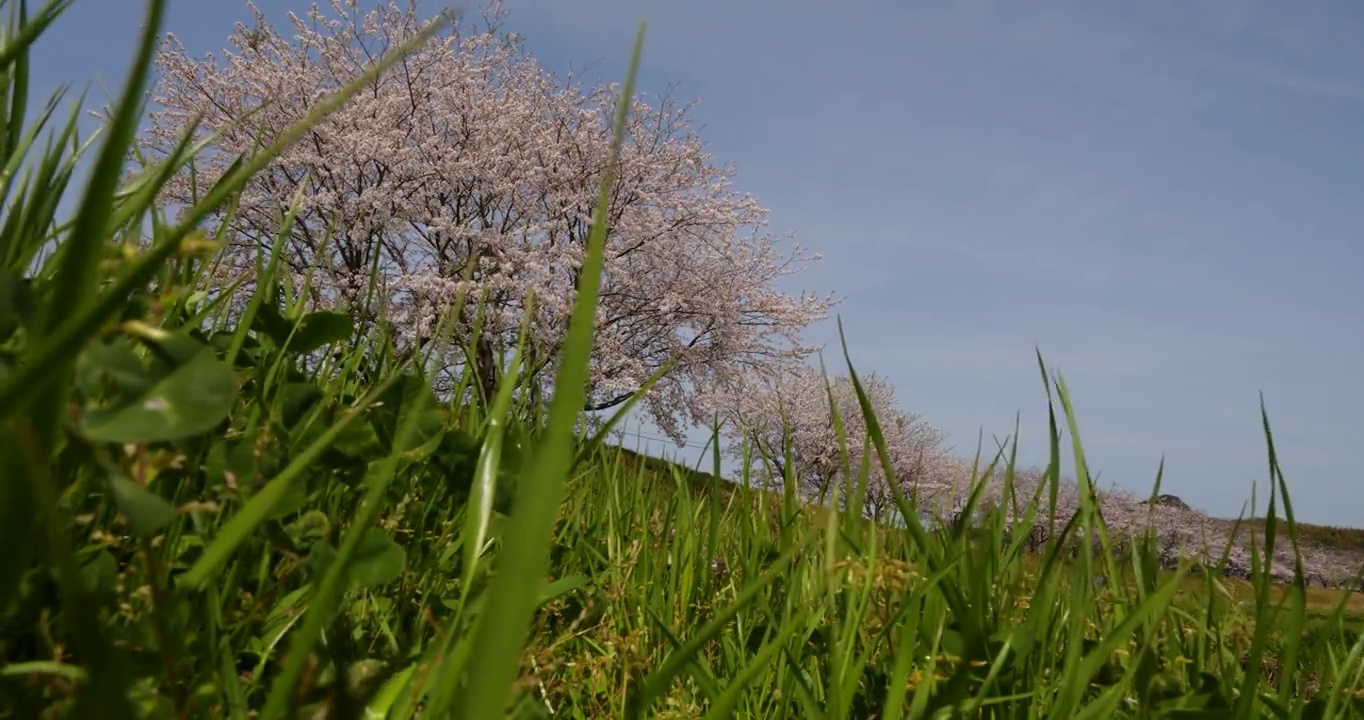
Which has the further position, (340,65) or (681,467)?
(340,65)

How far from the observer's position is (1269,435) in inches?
39.3

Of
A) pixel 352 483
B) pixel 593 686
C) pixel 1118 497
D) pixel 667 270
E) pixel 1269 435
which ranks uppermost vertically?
pixel 667 270

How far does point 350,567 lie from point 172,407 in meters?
0.35

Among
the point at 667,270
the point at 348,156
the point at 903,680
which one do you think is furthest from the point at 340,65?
the point at 903,680

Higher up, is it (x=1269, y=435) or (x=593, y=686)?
(x=1269, y=435)

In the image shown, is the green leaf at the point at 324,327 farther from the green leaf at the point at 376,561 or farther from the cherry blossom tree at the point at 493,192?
the cherry blossom tree at the point at 493,192

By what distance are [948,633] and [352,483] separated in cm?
71

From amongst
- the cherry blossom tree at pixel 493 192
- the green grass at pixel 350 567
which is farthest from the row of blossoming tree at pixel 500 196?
the green grass at pixel 350 567

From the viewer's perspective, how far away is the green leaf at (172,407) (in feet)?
1.65

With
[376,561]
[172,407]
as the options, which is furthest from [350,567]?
[172,407]

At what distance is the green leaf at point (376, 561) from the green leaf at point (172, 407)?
325 mm

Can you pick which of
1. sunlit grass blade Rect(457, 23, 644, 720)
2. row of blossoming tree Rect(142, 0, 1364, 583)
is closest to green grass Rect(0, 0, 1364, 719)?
sunlit grass blade Rect(457, 23, 644, 720)

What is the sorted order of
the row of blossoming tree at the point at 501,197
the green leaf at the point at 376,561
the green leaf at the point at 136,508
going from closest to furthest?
the green leaf at the point at 136,508 < the green leaf at the point at 376,561 < the row of blossoming tree at the point at 501,197

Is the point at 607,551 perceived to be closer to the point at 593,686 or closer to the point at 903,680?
the point at 593,686
